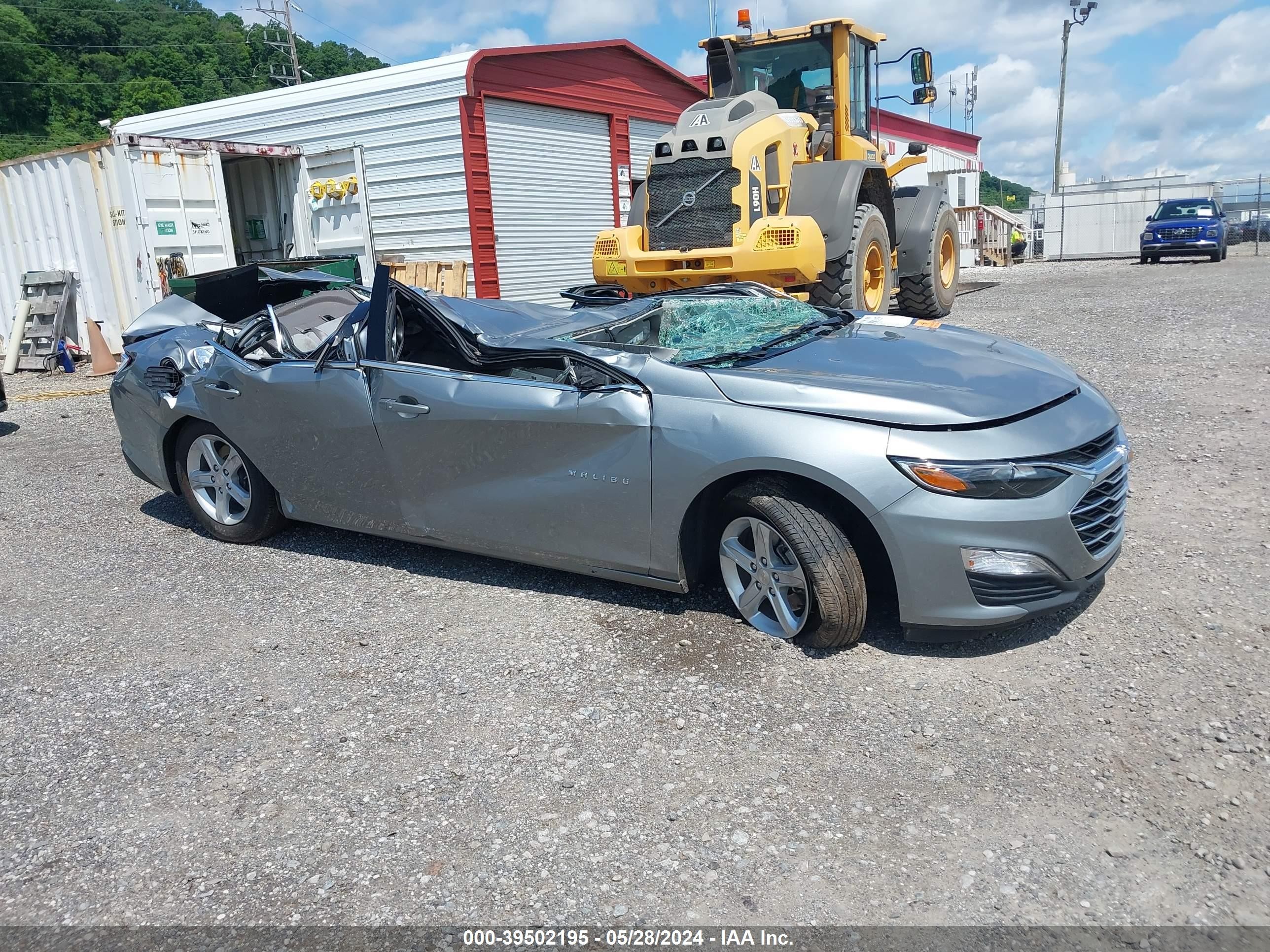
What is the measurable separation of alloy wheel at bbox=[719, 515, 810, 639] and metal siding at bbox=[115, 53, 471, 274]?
10.4m

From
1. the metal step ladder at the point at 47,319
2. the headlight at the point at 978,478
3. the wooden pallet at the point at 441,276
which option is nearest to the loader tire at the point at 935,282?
the wooden pallet at the point at 441,276

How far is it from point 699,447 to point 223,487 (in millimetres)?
3064

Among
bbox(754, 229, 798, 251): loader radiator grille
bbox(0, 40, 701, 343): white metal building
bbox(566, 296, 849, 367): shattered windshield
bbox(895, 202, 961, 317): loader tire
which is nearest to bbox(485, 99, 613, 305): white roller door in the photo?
bbox(0, 40, 701, 343): white metal building

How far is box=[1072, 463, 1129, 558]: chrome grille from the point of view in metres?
3.41

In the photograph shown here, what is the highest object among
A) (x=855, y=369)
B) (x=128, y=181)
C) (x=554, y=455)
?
(x=128, y=181)

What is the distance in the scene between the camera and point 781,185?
966 centimetres

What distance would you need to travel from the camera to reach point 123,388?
18.5 ft

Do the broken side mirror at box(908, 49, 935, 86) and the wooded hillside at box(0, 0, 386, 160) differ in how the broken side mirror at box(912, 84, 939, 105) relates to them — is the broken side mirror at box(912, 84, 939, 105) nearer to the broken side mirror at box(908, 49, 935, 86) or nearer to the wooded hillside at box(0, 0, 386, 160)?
the broken side mirror at box(908, 49, 935, 86)

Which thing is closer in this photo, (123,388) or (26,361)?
(123,388)

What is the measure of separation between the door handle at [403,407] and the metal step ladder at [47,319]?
11024 mm

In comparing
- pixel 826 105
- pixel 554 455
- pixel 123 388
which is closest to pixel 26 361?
pixel 123 388

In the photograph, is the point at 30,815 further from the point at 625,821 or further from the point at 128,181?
the point at 128,181

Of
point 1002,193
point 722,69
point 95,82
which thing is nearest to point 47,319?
point 722,69

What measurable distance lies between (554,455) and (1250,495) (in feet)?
12.0
